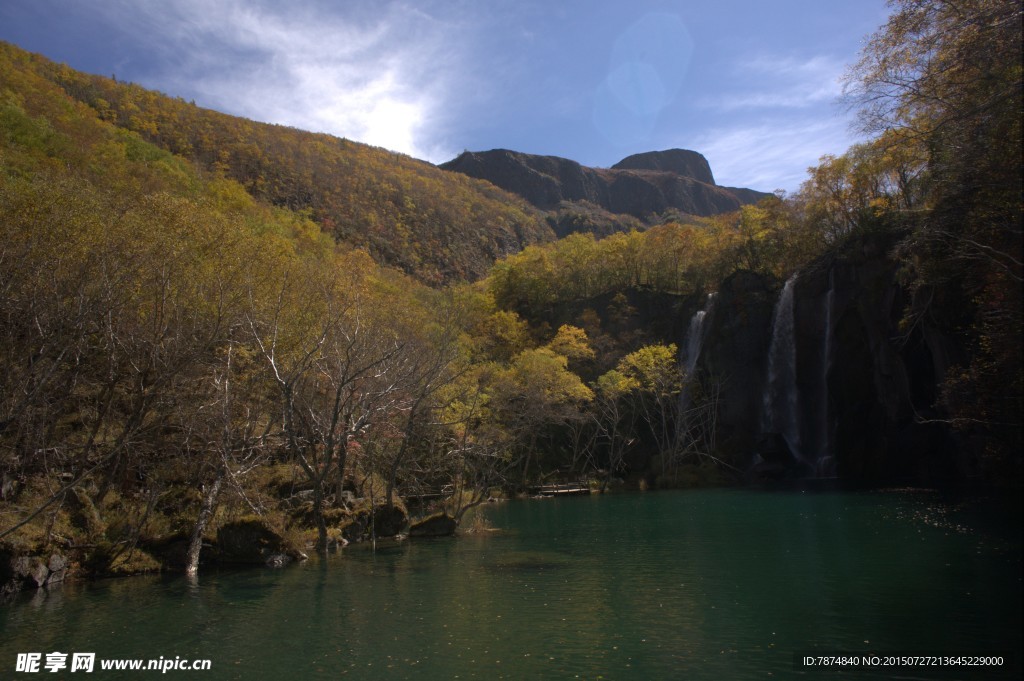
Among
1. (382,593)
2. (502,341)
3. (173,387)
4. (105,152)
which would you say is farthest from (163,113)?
(382,593)

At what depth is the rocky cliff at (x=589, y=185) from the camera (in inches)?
6152

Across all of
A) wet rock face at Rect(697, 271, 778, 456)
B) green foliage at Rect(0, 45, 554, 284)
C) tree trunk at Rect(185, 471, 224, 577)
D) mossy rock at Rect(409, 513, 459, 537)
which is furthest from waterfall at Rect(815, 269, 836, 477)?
green foliage at Rect(0, 45, 554, 284)

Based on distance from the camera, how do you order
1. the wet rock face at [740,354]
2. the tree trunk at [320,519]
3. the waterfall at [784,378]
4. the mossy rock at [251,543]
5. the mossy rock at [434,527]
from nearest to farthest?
the mossy rock at [251,543], the tree trunk at [320,519], the mossy rock at [434,527], the waterfall at [784,378], the wet rock face at [740,354]

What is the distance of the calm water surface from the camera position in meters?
8.27

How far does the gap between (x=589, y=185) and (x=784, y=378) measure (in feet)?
440

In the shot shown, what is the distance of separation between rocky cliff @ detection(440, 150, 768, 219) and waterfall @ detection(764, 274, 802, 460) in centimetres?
11901

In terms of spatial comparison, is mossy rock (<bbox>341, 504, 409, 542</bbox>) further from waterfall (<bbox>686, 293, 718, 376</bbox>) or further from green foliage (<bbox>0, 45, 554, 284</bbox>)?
green foliage (<bbox>0, 45, 554, 284</bbox>)

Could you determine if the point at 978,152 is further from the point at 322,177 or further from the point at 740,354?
the point at 322,177

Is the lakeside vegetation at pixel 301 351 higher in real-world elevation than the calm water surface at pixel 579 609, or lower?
higher

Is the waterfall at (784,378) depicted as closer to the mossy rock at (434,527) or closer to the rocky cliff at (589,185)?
the mossy rock at (434,527)

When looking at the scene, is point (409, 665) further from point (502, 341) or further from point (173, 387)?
point (502, 341)

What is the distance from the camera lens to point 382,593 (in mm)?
12539

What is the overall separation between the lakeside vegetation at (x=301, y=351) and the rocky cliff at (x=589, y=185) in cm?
11733

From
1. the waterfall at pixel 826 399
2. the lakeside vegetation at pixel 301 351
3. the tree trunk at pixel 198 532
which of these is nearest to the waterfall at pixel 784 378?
the waterfall at pixel 826 399
